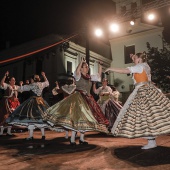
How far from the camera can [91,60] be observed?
2375 centimetres

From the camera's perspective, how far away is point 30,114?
5500 mm

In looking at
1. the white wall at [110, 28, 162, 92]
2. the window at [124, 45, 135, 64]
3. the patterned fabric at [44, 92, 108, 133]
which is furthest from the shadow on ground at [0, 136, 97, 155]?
the window at [124, 45, 135, 64]

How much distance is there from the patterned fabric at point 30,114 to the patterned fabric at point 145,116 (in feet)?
7.81

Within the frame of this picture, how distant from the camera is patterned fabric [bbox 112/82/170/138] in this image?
3.32 metres

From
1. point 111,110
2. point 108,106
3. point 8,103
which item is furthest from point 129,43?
point 8,103

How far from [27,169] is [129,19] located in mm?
10178

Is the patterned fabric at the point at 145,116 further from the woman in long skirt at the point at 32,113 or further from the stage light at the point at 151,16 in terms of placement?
the stage light at the point at 151,16

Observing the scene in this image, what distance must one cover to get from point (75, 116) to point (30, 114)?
1.78m

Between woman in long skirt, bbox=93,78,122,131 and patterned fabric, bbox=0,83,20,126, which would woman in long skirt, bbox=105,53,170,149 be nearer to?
woman in long skirt, bbox=93,78,122,131

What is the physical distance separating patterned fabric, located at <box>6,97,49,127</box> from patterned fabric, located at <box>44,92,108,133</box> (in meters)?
1.17

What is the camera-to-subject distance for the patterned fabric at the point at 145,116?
3316mm

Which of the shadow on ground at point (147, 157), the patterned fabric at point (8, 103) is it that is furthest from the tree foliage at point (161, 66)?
the shadow on ground at point (147, 157)

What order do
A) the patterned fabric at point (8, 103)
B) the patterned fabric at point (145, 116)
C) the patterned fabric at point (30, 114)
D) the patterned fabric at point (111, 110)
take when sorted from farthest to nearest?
1. the patterned fabric at point (8, 103)
2. the patterned fabric at point (111, 110)
3. the patterned fabric at point (30, 114)
4. the patterned fabric at point (145, 116)

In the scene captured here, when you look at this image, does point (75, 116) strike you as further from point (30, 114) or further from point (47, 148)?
point (30, 114)
